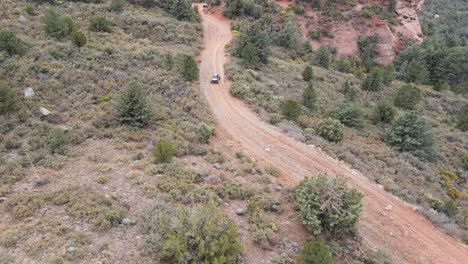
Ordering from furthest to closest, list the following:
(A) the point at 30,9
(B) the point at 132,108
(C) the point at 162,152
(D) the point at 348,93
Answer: (D) the point at 348,93, (A) the point at 30,9, (B) the point at 132,108, (C) the point at 162,152

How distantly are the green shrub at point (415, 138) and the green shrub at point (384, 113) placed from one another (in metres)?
5.13

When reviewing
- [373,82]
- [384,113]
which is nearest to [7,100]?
[384,113]

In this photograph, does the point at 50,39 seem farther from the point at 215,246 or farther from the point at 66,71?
the point at 215,246

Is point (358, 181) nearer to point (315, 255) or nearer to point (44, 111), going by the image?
point (315, 255)

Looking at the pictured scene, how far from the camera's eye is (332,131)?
2408 centimetres

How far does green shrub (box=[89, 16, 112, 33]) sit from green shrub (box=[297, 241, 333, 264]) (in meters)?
30.9

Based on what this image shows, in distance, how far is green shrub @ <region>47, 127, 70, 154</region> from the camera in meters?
Result: 16.6

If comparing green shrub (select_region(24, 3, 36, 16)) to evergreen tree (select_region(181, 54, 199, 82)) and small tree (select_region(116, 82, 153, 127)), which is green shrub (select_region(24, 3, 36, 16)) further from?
small tree (select_region(116, 82, 153, 127))

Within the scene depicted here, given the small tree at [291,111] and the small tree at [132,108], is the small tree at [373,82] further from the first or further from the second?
the small tree at [132,108]

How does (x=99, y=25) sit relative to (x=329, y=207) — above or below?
above

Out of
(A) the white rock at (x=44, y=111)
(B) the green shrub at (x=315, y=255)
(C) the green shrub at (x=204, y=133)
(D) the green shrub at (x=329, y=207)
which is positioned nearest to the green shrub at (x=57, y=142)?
(A) the white rock at (x=44, y=111)

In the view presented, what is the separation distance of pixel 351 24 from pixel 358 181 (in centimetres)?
5353

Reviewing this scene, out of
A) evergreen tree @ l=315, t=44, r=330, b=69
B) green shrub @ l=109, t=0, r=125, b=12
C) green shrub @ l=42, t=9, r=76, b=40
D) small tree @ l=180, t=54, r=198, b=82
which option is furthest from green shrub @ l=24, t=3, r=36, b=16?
evergreen tree @ l=315, t=44, r=330, b=69

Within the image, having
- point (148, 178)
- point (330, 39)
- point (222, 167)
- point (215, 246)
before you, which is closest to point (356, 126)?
point (222, 167)
